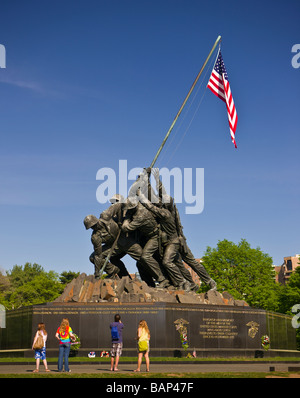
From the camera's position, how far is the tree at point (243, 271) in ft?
179

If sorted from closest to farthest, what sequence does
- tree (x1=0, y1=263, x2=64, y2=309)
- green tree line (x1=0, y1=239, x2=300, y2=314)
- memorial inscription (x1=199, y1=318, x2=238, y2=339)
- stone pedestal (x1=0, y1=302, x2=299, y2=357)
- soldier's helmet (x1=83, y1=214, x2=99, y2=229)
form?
stone pedestal (x1=0, y1=302, x2=299, y2=357) → memorial inscription (x1=199, y1=318, x2=238, y2=339) → soldier's helmet (x1=83, y1=214, x2=99, y2=229) → green tree line (x1=0, y1=239, x2=300, y2=314) → tree (x1=0, y1=263, x2=64, y2=309)

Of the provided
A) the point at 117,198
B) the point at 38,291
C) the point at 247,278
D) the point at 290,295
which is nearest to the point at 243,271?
the point at 247,278

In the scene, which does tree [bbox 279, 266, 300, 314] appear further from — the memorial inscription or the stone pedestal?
the memorial inscription

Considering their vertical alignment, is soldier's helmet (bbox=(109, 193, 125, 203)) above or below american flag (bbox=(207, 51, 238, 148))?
below

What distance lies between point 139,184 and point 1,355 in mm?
9781

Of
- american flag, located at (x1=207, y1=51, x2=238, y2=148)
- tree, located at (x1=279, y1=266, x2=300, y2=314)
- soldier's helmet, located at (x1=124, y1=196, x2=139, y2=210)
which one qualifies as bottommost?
tree, located at (x1=279, y1=266, x2=300, y2=314)

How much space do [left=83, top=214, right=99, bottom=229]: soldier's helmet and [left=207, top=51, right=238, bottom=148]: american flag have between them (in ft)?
25.0

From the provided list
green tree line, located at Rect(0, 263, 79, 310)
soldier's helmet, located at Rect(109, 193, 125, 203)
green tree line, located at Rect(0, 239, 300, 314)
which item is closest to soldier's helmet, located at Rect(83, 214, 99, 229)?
soldier's helmet, located at Rect(109, 193, 125, 203)

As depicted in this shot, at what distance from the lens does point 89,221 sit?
25188 mm

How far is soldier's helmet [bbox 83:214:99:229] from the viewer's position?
2516 centimetres

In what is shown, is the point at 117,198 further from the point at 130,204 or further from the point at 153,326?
the point at 153,326

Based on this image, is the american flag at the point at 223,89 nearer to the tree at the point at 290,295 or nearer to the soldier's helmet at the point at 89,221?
the soldier's helmet at the point at 89,221

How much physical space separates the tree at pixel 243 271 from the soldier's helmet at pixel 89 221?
31.2 meters

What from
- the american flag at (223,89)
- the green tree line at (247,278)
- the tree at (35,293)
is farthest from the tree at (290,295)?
the american flag at (223,89)
